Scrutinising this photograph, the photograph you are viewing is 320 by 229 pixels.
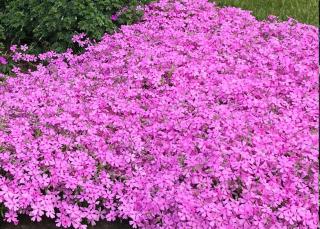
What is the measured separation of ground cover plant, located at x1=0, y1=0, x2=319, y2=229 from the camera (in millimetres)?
5090

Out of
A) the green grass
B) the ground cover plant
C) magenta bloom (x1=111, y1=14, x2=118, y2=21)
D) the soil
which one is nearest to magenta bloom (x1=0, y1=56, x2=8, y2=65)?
the ground cover plant

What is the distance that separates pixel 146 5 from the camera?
388 inches

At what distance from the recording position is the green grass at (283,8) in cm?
1014

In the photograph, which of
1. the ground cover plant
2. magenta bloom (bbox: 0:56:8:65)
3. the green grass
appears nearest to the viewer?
the ground cover plant

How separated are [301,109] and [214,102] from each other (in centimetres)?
119

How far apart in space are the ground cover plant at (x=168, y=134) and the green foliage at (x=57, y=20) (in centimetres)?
42

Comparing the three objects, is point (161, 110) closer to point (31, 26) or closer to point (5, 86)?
point (5, 86)

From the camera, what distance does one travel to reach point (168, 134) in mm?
6016

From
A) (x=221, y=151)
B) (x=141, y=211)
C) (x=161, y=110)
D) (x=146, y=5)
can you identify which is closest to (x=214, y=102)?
(x=161, y=110)

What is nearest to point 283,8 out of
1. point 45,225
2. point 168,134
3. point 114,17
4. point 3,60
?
point 114,17

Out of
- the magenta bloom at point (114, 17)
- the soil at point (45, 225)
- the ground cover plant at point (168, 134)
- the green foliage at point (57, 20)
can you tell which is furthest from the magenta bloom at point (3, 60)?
the soil at point (45, 225)

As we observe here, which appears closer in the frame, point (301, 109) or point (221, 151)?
point (221, 151)

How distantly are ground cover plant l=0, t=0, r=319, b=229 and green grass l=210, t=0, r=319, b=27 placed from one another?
5.53 feet

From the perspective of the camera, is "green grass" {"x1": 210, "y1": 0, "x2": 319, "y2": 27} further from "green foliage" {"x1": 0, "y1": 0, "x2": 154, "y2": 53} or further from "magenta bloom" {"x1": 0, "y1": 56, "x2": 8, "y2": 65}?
"magenta bloom" {"x1": 0, "y1": 56, "x2": 8, "y2": 65}
